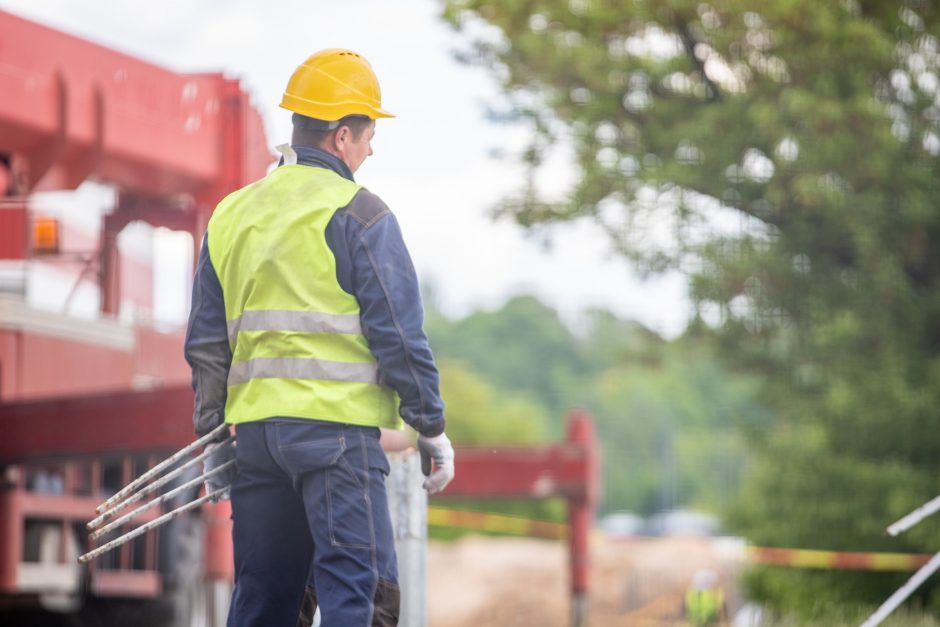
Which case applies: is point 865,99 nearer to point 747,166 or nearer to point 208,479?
point 747,166

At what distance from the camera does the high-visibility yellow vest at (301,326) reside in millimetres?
3783

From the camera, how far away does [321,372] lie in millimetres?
3789

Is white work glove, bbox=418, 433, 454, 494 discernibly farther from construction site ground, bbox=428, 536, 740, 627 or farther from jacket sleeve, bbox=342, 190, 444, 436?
construction site ground, bbox=428, 536, 740, 627

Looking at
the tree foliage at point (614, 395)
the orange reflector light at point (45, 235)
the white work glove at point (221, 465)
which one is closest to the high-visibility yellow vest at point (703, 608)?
the orange reflector light at point (45, 235)

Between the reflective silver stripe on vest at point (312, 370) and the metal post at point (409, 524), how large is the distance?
78 cm

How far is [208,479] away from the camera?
4.08 metres

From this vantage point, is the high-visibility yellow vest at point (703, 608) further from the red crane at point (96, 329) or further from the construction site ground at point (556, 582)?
the red crane at point (96, 329)

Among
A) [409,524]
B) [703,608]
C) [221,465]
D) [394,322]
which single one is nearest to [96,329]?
[409,524]

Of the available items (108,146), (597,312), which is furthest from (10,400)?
(597,312)

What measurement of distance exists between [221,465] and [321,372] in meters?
0.47

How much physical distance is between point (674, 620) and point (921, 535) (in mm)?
7820

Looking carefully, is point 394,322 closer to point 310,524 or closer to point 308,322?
point 308,322

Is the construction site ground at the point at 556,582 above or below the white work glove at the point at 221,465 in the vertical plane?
below

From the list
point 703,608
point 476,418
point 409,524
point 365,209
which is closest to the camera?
point 365,209
